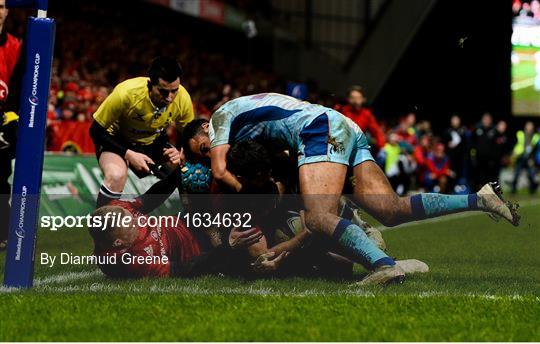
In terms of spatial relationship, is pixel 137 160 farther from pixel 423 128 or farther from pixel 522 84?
pixel 522 84

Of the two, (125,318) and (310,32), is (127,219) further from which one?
(310,32)

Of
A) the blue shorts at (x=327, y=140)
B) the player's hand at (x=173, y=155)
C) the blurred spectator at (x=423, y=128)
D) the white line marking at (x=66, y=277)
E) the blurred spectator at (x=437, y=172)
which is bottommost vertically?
the blurred spectator at (x=437, y=172)

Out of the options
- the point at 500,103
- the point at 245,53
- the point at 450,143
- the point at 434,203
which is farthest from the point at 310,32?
the point at 434,203

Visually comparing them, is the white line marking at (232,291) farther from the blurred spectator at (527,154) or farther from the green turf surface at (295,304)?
the blurred spectator at (527,154)

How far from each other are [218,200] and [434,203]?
1.53m

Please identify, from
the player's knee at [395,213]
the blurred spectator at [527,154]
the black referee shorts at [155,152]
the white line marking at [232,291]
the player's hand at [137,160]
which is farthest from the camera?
the blurred spectator at [527,154]

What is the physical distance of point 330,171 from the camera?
7.02 metres

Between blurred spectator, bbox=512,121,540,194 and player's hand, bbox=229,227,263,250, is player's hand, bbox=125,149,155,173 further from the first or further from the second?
blurred spectator, bbox=512,121,540,194

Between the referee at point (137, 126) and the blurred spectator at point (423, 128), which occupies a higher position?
the referee at point (137, 126)

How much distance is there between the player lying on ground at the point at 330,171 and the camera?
6.88m

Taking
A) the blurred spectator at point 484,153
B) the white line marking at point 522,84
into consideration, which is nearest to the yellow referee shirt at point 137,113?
the blurred spectator at point 484,153

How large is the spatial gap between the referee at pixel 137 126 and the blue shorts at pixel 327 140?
1.49 meters

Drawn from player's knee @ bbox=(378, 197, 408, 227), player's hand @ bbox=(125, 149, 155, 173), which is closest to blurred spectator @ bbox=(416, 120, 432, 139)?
player's hand @ bbox=(125, 149, 155, 173)

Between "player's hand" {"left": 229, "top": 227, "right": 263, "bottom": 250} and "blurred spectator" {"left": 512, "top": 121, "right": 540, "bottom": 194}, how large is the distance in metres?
19.5
